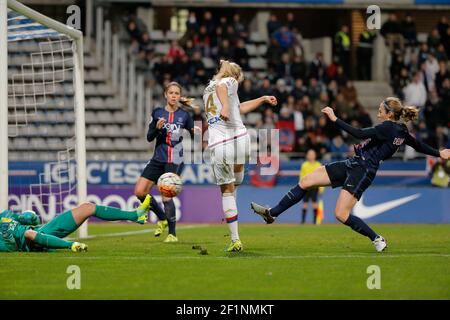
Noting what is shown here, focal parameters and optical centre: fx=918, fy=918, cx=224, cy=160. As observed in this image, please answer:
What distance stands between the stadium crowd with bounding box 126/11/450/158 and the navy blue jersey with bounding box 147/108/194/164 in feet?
36.4

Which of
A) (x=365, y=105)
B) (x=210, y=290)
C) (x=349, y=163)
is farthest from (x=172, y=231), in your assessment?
(x=365, y=105)

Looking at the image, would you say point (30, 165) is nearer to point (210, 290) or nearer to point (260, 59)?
point (260, 59)

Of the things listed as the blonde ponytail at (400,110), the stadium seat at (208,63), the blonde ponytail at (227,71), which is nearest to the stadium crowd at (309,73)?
the stadium seat at (208,63)

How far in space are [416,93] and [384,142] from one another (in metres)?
16.8

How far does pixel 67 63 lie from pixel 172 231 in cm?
1246

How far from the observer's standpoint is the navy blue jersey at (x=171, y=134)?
1455 centimetres

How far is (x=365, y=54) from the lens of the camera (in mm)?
31047

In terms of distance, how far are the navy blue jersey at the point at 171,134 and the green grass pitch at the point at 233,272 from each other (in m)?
1.61

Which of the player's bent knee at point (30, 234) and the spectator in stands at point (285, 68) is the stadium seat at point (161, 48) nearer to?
A: the spectator in stands at point (285, 68)

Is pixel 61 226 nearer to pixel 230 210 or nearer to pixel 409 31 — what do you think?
pixel 230 210

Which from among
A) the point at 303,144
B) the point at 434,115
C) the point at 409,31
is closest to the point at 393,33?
the point at 409,31

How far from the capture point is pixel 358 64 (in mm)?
32375

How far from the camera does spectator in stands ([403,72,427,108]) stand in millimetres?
28297

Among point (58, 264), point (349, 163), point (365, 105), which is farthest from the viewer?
point (365, 105)
